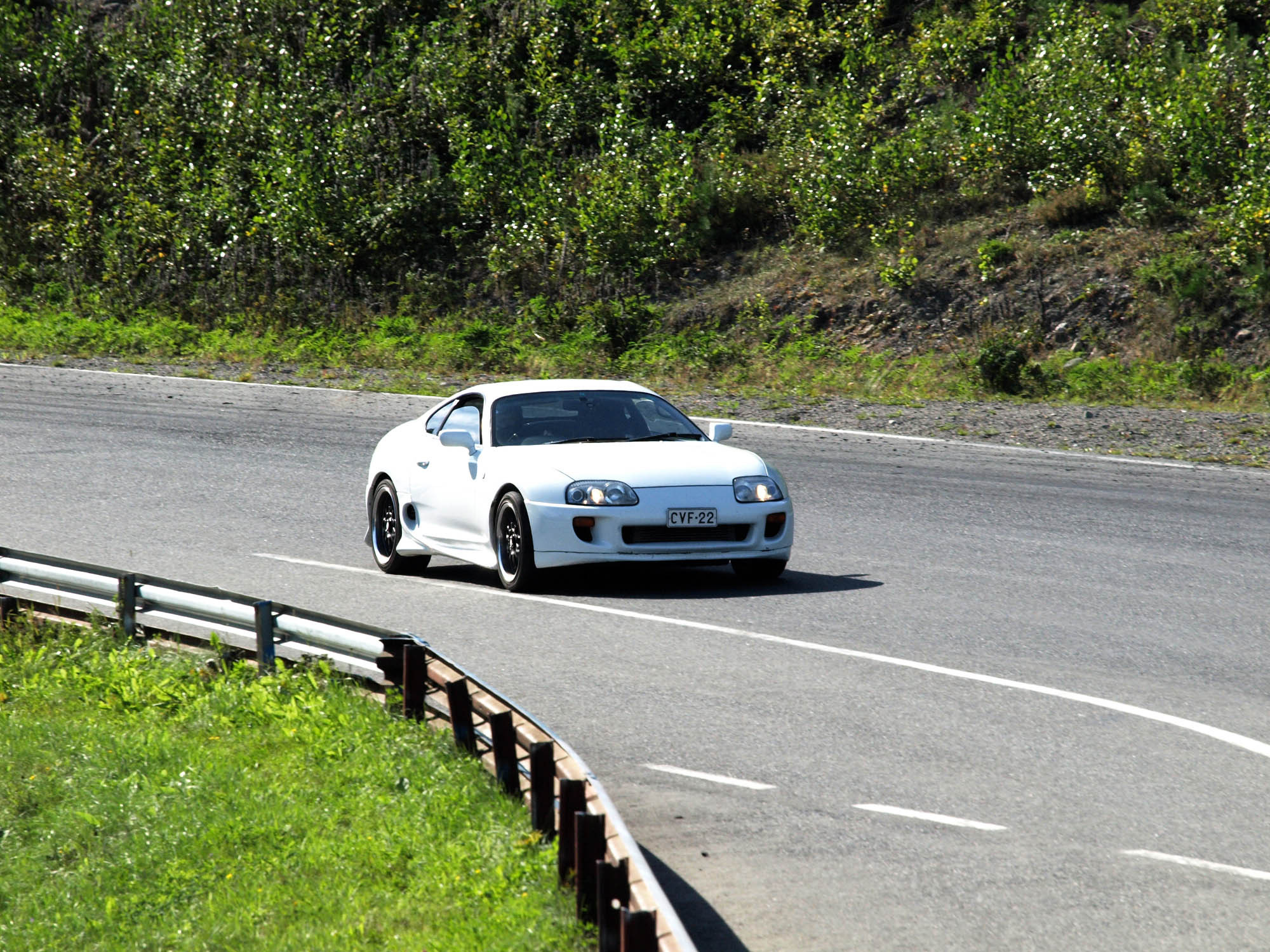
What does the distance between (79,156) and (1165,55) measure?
2447 centimetres

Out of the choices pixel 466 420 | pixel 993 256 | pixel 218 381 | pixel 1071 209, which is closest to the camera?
pixel 466 420

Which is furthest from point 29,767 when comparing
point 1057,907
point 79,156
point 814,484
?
point 79,156

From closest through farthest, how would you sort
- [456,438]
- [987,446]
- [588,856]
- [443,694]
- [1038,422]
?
[588,856]
[443,694]
[456,438]
[987,446]
[1038,422]

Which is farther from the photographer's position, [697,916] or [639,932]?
[697,916]

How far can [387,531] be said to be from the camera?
11562 mm

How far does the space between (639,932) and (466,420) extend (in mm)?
7933

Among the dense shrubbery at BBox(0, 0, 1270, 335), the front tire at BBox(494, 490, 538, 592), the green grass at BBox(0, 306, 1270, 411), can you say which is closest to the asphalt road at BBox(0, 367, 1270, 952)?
the front tire at BBox(494, 490, 538, 592)

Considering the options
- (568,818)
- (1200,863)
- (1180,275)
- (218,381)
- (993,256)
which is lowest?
(1200,863)

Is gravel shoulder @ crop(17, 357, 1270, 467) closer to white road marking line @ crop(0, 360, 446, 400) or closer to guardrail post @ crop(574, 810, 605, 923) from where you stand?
white road marking line @ crop(0, 360, 446, 400)

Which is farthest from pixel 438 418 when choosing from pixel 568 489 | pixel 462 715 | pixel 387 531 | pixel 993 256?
pixel 993 256

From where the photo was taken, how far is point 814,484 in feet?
49.8

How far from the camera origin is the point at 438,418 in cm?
1170

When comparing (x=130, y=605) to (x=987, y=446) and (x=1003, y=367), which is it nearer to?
(x=987, y=446)

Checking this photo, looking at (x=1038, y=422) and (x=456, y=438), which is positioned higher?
(x=456, y=438)
